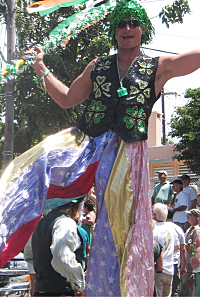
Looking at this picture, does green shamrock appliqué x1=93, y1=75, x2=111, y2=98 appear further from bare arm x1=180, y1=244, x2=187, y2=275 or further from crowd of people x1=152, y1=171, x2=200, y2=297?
bare arm x1=180, y1=244, x2=187, y2=275

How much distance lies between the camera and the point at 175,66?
284 cm

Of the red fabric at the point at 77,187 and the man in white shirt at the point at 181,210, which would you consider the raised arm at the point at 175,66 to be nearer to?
the red fabric at the point at 77,187

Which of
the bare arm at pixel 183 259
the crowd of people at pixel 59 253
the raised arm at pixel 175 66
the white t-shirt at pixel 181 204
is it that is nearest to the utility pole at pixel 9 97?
the white t-shirt at pixel 181 204

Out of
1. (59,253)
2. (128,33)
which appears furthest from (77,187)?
(128,33)

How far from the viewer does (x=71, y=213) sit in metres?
3.17

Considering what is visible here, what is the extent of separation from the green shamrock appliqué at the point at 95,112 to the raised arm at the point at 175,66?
39cm

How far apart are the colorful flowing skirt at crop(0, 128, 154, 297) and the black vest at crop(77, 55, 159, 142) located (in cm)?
7

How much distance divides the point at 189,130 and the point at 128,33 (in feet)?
34.4

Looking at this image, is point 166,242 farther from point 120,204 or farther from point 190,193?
point 120,204

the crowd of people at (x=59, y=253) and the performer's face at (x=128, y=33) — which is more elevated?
the performer's face at (x=128, y=33)

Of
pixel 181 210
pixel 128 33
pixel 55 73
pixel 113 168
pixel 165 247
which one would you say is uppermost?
pixel 55 73

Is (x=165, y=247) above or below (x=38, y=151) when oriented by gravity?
below

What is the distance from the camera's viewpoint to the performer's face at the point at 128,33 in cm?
289

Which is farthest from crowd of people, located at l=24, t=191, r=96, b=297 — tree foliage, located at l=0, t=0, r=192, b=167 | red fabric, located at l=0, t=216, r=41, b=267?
tree foliage, located at l=0, t=0, r=192, b=167
